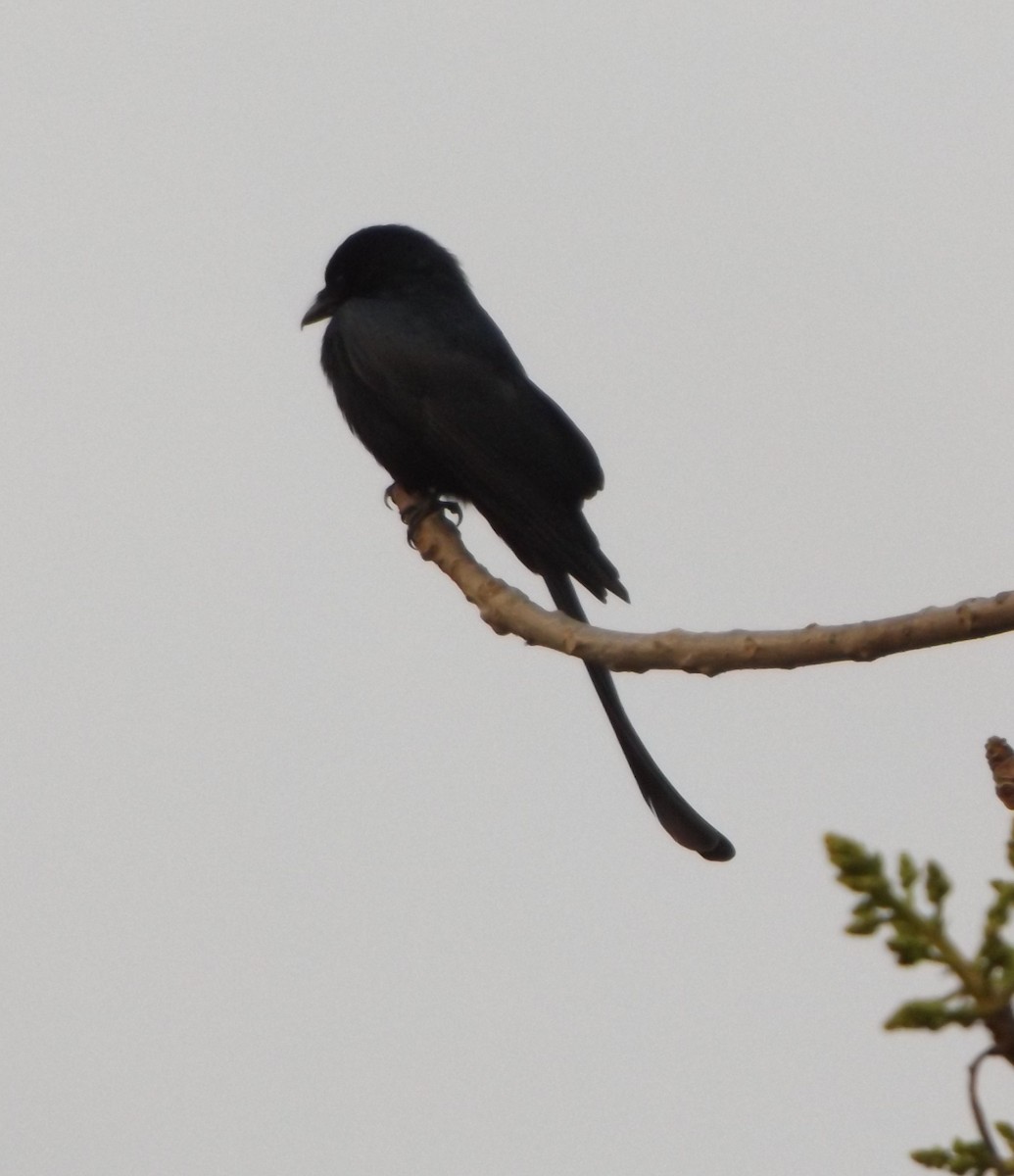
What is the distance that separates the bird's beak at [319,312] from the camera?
6969 mm

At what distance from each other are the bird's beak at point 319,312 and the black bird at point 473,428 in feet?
1.00

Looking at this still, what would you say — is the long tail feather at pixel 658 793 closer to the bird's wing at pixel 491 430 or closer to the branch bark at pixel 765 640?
the bird's wing at pixel 491 430

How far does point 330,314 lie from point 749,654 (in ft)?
14.9

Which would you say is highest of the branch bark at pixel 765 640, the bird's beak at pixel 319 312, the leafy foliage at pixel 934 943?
the bird's beak at pixel 319 312

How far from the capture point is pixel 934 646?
102 inches

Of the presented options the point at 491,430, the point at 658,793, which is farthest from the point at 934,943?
the point at 491,430

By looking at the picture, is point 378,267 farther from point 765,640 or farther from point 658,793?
point 765,640

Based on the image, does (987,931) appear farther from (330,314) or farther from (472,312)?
A: (330,314)

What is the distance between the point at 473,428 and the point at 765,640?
321 centimetres

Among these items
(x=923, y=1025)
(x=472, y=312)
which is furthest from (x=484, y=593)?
(x=472, y=312)

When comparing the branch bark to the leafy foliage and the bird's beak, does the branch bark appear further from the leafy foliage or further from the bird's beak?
the bird's beak

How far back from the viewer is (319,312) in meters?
6.98

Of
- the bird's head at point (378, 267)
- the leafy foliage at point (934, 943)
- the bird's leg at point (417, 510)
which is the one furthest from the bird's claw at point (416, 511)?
the leafy foliage at point (934, 943)

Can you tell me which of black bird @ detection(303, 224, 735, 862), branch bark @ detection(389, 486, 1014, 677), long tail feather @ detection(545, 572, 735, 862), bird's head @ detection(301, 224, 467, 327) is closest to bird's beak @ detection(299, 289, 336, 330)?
bird's head @ detection(301, 224, 467, 327)
